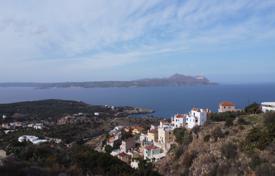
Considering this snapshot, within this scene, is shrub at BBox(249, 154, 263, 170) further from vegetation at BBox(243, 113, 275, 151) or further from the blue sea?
the blue sea

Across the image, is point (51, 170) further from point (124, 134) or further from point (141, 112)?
point (141, 112)

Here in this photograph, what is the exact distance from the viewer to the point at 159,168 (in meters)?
20.9

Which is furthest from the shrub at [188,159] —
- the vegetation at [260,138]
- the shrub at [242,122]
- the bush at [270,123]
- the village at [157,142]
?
the village at [157,142]

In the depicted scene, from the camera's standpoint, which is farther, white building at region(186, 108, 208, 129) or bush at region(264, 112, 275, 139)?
white building at region(186, 108, 208, 129)

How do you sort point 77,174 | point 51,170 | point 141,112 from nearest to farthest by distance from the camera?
1. point 51,170
2. point 77,174
3. point 141,112

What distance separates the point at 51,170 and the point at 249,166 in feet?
29.8

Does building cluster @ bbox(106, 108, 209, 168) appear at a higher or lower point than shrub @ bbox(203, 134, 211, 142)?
lower

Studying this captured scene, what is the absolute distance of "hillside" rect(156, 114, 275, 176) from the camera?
46.2 feet

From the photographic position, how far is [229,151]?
640 inches

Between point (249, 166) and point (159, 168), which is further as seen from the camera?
point (159, 168)

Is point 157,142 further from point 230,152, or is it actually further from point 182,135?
point 230,152

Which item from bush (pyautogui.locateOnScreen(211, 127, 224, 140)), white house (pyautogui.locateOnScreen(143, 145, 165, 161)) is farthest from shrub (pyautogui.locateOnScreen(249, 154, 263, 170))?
white house (pyautogui.locateOnScreen(143, 145, 165, 161))

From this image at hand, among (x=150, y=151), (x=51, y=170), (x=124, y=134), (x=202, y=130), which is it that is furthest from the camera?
(x=124, y=134)

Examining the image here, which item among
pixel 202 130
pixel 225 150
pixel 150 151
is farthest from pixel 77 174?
pixel 150 151
